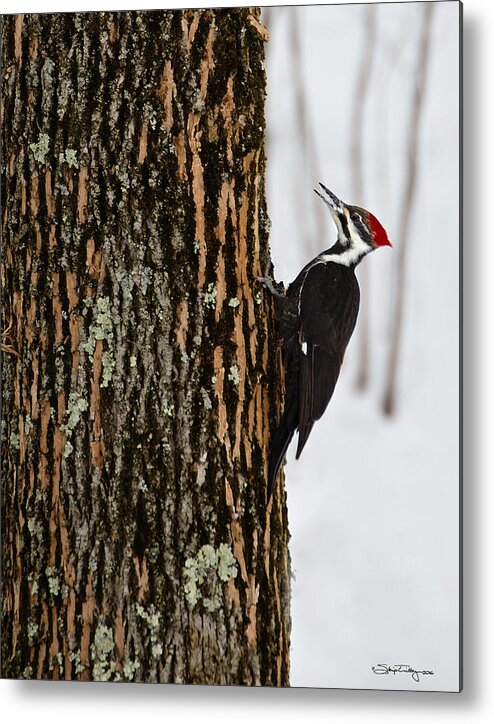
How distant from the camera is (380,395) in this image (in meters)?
1.72

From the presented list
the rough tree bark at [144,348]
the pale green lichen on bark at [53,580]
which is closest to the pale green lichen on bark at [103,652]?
the rough tree bark at [144,348]

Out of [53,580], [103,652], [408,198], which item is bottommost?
[103,652]

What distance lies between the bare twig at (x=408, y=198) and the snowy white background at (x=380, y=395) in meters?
0.01

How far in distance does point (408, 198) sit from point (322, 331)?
290mm

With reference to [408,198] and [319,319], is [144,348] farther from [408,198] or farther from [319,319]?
[408,198]

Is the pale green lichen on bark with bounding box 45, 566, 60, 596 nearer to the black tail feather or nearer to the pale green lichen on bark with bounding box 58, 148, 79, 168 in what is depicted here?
the black tail feather

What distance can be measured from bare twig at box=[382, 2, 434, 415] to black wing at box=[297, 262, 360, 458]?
80mm

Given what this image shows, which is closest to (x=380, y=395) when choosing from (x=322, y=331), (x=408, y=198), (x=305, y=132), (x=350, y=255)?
(x=322, y=331)

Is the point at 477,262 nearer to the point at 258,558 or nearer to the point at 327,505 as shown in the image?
the point at 327,505

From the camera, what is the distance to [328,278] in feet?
5.72

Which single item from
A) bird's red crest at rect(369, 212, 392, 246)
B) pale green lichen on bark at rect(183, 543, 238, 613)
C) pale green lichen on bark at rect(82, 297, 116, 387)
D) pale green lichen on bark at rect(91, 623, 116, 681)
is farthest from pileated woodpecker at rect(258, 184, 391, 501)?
pale green lichen on bark at rect(91, 623, 116, 681)

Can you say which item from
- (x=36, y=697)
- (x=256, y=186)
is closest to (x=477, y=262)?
(x=256, y=186)

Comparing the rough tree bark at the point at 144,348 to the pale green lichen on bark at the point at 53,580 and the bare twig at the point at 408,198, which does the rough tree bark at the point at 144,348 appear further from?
the bare twig at the point at 408,198

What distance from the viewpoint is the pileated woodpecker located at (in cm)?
173
